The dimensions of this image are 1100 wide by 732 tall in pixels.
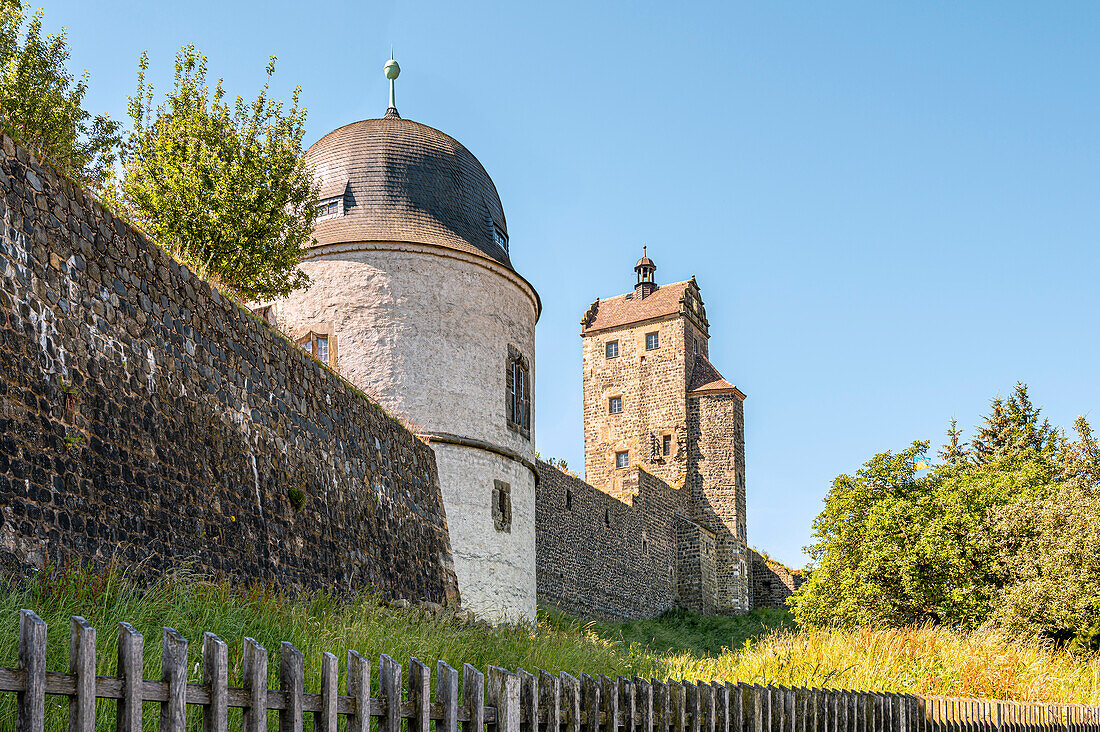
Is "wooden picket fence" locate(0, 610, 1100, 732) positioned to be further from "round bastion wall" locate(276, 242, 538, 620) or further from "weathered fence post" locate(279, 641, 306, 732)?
"round bastion wall" locate(276, 242, 538, 620)

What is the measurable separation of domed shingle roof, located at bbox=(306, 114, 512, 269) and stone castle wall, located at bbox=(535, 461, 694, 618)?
1186cm

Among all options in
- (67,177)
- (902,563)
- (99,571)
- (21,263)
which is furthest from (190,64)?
(902,563)

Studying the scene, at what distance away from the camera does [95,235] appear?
881 cm

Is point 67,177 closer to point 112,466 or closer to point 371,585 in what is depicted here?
point 112,466

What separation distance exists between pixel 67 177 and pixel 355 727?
592cm

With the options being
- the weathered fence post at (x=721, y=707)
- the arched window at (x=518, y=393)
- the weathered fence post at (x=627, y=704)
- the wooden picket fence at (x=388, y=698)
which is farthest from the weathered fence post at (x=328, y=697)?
the arched window at (x=518, y=393)

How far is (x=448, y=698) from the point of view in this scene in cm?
483

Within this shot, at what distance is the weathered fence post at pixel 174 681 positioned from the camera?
3849 millimetres

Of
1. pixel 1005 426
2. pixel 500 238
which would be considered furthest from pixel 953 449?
pixel 500 238

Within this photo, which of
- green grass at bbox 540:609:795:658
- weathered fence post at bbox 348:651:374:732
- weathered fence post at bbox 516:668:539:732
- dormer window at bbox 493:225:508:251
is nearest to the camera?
weathered fence post at bbox 348:651:374:732

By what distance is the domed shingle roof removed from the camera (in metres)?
18.8

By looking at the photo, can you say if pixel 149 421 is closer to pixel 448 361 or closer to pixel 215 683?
pixel 215 683

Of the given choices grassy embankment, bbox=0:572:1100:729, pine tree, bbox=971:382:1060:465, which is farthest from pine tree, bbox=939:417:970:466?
grassy embankment, bbox=0:572:1100:729

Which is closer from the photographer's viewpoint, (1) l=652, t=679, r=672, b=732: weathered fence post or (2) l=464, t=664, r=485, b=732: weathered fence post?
(2) l=464, t=664, r=485, b=732: weathered fence post
